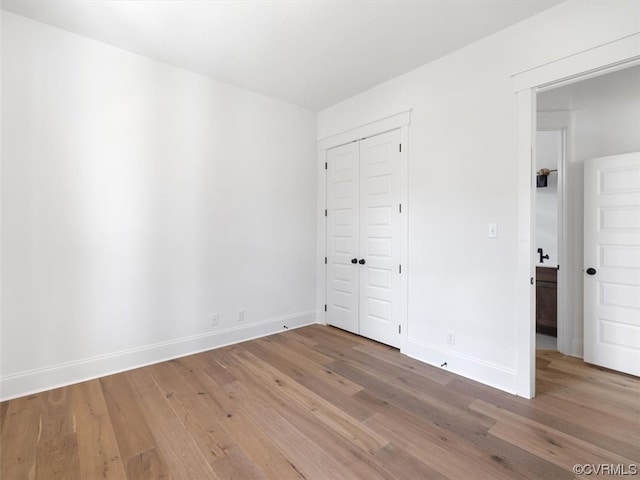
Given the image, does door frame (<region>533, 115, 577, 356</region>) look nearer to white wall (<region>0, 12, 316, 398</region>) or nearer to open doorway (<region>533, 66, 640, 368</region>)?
open doorway (<region>533, 66, 640, 368</region>)

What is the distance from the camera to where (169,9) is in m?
2.22

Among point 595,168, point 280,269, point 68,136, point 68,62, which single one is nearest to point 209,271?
point 280,269

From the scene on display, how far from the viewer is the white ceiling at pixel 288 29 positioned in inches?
86.0

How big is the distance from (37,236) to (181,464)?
6.94 ft

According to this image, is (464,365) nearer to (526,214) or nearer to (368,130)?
(526,214)

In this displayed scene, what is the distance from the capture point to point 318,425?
1980 millimetres

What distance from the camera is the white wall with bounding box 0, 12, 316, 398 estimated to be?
234 centimetres

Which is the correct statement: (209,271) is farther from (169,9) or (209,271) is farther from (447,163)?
(447,163)

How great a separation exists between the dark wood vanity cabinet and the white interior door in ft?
2.58

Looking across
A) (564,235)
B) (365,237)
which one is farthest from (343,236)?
(564,235)

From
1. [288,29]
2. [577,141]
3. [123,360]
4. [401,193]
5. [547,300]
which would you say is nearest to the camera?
[288,29]

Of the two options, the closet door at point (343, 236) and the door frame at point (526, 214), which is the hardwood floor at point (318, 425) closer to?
Answer: the door frame at point (526, 214)

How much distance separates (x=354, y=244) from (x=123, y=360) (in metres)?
2.70

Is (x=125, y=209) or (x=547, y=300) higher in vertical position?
(x=125, y=209)
